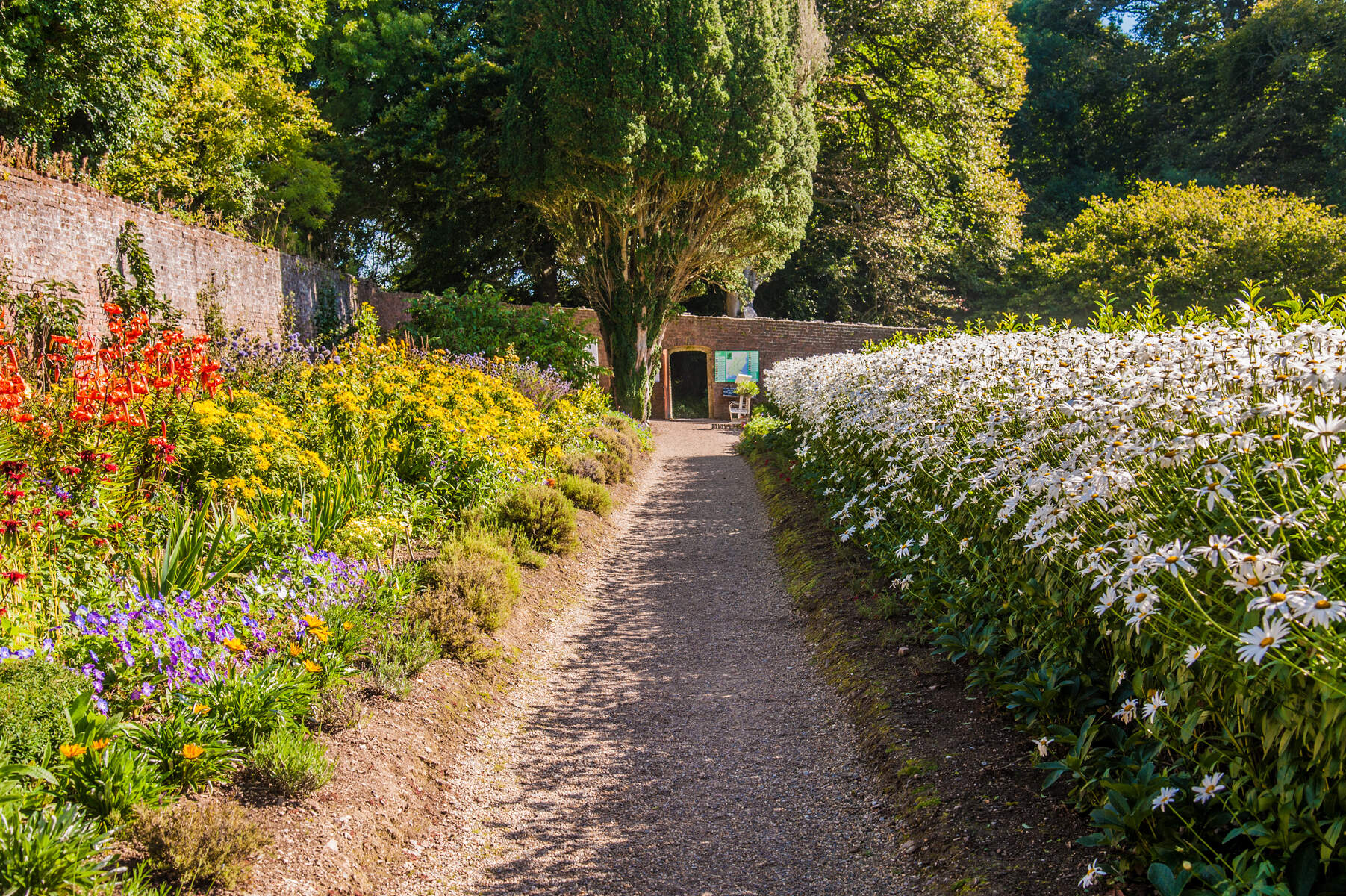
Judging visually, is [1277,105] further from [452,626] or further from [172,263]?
[452,626]

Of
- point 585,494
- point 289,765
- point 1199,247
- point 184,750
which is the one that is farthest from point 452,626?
point 1199,247

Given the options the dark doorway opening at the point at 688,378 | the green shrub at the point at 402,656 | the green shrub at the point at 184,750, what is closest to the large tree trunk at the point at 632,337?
the dark doorway opening at the point at 688,378

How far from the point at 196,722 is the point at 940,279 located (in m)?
33.4

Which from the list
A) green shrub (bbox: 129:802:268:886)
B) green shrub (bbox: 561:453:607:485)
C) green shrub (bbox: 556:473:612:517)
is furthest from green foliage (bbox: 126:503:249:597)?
green shrub (bbox: 561:453:607:485)

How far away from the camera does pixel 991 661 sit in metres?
3.60

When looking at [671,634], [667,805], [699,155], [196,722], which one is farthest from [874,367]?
[699,155]

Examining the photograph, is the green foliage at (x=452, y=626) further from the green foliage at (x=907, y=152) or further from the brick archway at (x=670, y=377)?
the green foliage at (x=907, y=152)

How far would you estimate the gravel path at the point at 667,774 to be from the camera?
9.70 ft

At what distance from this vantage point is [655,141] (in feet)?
47.2

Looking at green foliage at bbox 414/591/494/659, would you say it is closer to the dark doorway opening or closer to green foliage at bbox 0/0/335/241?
green foliage at bbox 0/0/335/241

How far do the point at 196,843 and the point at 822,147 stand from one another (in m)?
23.5

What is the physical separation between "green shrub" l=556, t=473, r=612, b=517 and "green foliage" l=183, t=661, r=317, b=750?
484 cm

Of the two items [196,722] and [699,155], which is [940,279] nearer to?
[699,155]

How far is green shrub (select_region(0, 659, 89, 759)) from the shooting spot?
93.0 inches
